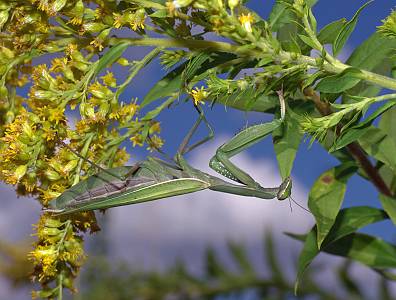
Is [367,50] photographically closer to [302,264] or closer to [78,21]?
[302,264]

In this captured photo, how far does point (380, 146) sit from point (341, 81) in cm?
45

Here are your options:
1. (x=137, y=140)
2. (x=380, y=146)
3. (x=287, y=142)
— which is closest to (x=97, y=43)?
(x=137, y=140)

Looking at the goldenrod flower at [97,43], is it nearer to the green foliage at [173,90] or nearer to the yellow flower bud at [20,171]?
the green foliage at [173,90]

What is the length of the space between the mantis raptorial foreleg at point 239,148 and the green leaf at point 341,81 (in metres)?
0.11

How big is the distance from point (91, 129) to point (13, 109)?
33 centimetres

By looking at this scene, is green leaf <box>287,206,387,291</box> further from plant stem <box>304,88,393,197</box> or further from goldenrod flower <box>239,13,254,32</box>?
goldenrod flower <box>239,13,254,32</box>

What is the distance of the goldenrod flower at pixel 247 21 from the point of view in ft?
4.19

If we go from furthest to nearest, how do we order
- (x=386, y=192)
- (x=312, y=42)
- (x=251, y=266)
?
1. (x=251, y=266)
2. (x=386, y=192)
3. (x=312, y=42)

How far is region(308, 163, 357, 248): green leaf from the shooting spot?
1.60 m

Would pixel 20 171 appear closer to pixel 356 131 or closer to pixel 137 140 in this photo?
pixel 137 140

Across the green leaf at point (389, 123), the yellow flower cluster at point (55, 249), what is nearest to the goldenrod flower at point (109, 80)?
the yellow flower cluster at point (55, 249)

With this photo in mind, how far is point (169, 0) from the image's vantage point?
4.16 feet

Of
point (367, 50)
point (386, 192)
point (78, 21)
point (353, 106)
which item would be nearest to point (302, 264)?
point (386, 192)

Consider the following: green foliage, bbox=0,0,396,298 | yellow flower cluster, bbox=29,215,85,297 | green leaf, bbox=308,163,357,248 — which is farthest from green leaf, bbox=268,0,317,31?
yellow flower cluster, bbox=29,215,85,297
